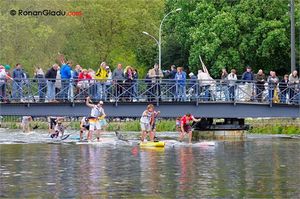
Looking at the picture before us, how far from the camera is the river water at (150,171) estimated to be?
88.6ft

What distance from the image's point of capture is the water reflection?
2700cm

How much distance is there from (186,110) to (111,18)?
55.8m

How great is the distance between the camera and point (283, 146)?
49.1m

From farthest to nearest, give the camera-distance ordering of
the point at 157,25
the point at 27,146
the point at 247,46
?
the point at 157,25 → the point at 247,46 → the point at 27,146

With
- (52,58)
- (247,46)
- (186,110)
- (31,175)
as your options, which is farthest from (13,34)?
(31,175)

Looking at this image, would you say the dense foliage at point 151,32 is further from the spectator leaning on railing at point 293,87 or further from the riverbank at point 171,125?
the spectator leaning on railing at point 293,87

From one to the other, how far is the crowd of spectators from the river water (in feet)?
7.64

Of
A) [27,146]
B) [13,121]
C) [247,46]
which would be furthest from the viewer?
[13,121]

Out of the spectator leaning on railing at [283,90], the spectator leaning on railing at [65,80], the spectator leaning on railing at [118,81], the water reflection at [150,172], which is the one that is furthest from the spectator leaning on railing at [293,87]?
the spectator leaning on railing at [65,80]

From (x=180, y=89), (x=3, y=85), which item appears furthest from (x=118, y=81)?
(x=3, y=85)

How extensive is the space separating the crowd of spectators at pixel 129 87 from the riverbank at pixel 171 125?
11.7m

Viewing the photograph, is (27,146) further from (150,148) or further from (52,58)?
(52,58)

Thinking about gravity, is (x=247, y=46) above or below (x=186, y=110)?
above

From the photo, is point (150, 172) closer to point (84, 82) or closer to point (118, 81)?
point (84, 82)
